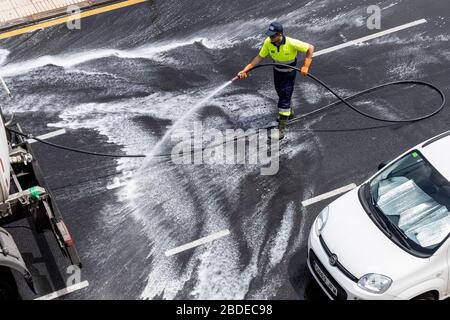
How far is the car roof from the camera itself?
875cm

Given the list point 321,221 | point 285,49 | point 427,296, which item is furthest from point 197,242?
point 285,49

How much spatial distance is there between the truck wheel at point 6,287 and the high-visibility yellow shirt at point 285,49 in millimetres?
5028

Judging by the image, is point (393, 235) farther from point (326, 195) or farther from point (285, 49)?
point (285, 49)

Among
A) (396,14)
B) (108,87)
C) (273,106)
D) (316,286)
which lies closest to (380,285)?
(316,286)

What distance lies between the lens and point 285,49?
1080 cm

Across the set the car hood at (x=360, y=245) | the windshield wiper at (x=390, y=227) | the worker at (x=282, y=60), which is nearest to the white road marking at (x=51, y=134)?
the worker at (x=282, y=60)

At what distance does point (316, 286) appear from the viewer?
30.0 ft

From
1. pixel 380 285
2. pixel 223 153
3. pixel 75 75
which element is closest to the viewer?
pixel 380 285

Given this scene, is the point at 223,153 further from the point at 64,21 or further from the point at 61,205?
the point at 64,21

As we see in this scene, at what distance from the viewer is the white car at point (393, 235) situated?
8055mm

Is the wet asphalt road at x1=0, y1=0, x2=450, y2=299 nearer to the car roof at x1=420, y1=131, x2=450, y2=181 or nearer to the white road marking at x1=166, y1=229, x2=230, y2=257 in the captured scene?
the white road marking at x1=166, y1=229, x2=230, y2=257

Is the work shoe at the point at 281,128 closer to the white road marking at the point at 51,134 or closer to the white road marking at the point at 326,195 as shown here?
the white road marking at the point at 326,195

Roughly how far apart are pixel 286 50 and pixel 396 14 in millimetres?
4258

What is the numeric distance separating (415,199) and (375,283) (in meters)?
1.29
